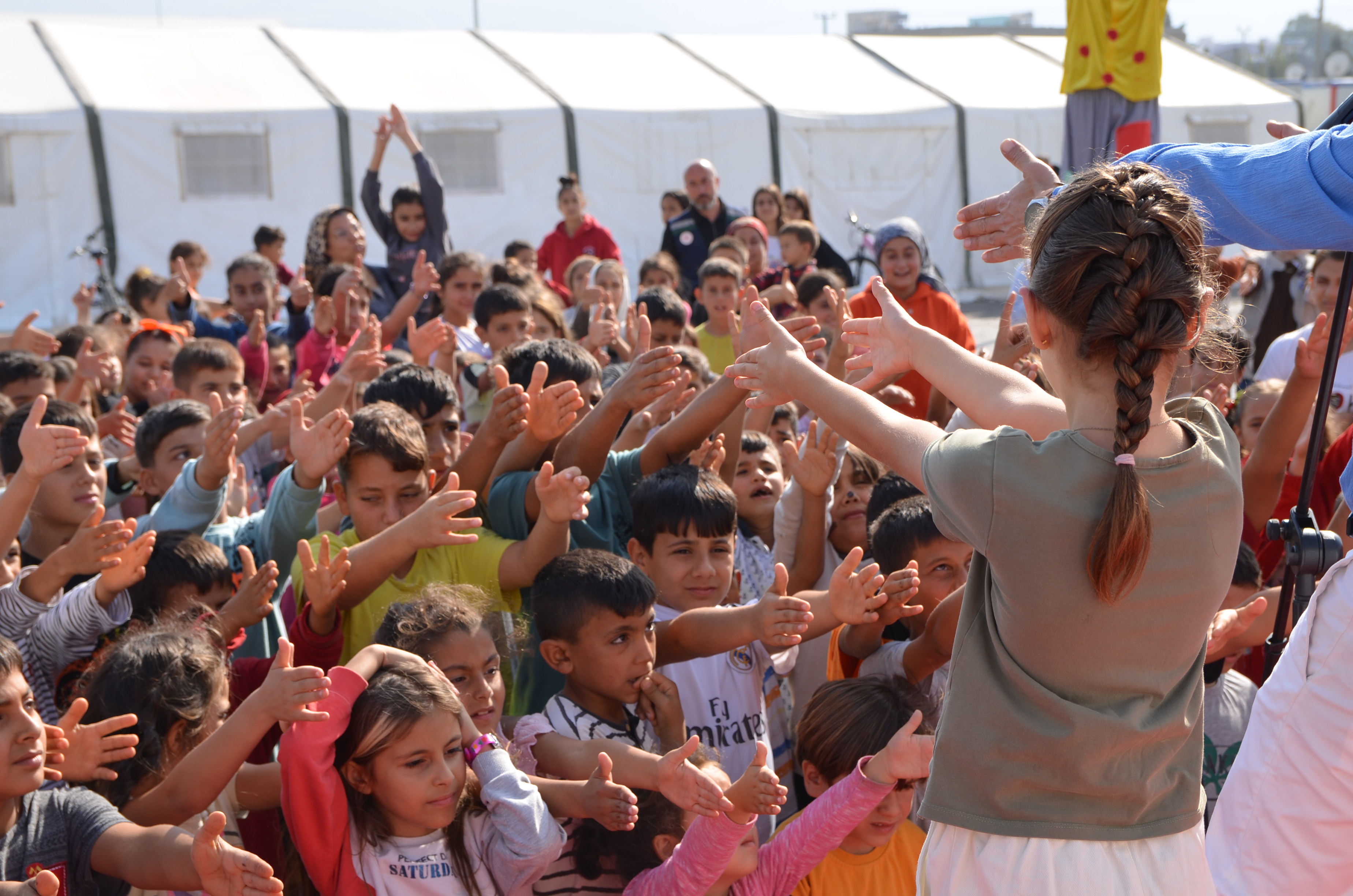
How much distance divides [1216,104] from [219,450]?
16365 mm

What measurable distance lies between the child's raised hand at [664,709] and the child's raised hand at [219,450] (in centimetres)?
134

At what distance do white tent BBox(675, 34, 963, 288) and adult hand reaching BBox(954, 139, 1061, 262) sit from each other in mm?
12927

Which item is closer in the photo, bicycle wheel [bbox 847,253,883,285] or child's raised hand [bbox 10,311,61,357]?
child's raised hand [bbox 10,311,61,357]

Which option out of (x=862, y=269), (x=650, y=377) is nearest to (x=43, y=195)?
(x=862, y=269)

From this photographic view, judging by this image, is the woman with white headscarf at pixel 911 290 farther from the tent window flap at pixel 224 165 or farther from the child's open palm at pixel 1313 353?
the tent window flap at pixel 224 165

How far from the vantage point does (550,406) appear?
2965mm

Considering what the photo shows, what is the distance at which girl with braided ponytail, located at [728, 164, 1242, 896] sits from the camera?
4.54ft

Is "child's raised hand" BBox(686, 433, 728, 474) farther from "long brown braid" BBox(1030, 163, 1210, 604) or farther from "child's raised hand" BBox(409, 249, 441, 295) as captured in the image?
"child's raised hand" BBox(409, 249, 441, 295)

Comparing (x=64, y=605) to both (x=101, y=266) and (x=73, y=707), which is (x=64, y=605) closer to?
(x=73, y=707)

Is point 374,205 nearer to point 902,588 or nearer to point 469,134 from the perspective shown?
point 902,588

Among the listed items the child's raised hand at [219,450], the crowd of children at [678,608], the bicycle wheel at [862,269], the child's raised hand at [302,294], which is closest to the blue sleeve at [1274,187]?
the crowd of children at [678,608]

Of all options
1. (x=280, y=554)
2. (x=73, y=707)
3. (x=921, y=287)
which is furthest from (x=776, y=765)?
(x=921, y=287)

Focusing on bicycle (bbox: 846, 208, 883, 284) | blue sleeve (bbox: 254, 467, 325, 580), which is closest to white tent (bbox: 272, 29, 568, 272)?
bicycle (bbox: 846, 208, 883, 284)

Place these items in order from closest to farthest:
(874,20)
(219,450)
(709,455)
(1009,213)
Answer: (1009,213) → (219,450) → (709,455) → (874,20)
